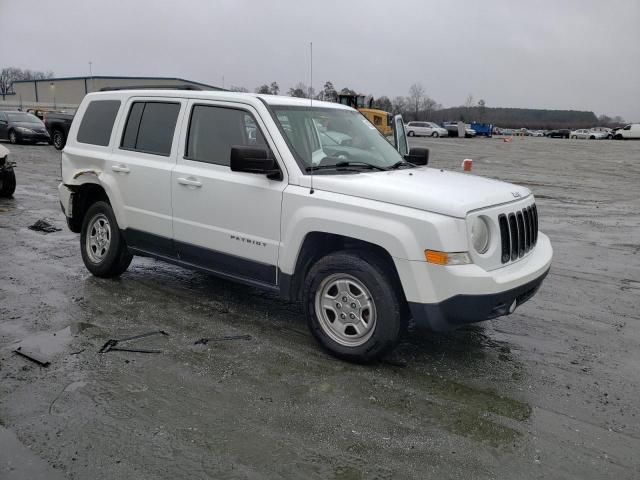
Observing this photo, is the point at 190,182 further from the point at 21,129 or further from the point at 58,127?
the point at 21,129

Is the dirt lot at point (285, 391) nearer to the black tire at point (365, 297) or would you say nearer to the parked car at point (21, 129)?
the black tire at point (365, 297)

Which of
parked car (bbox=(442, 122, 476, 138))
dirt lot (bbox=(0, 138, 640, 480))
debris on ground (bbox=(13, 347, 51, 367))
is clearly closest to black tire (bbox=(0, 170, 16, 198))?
dirt lot (bbox=(0, 138, 640, 480))

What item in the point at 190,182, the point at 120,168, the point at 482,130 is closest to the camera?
the point at 190,182

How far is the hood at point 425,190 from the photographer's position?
13.1ft

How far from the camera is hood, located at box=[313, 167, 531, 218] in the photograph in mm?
3991

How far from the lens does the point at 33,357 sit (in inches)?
170

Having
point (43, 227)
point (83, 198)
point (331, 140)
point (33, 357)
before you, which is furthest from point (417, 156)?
point (43, 227)

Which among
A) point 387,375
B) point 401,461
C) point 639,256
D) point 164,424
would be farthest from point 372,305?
point 639,256

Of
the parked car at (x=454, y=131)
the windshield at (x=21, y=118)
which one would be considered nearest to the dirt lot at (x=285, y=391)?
the windshield at (x=21, y=118)

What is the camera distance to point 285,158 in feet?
15.3

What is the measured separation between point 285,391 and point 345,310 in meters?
0.80

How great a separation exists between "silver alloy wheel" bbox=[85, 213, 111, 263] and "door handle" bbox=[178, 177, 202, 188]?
1.37 metres

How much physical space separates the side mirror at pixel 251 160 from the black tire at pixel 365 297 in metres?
0.86

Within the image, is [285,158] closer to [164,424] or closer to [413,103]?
[164,424]
